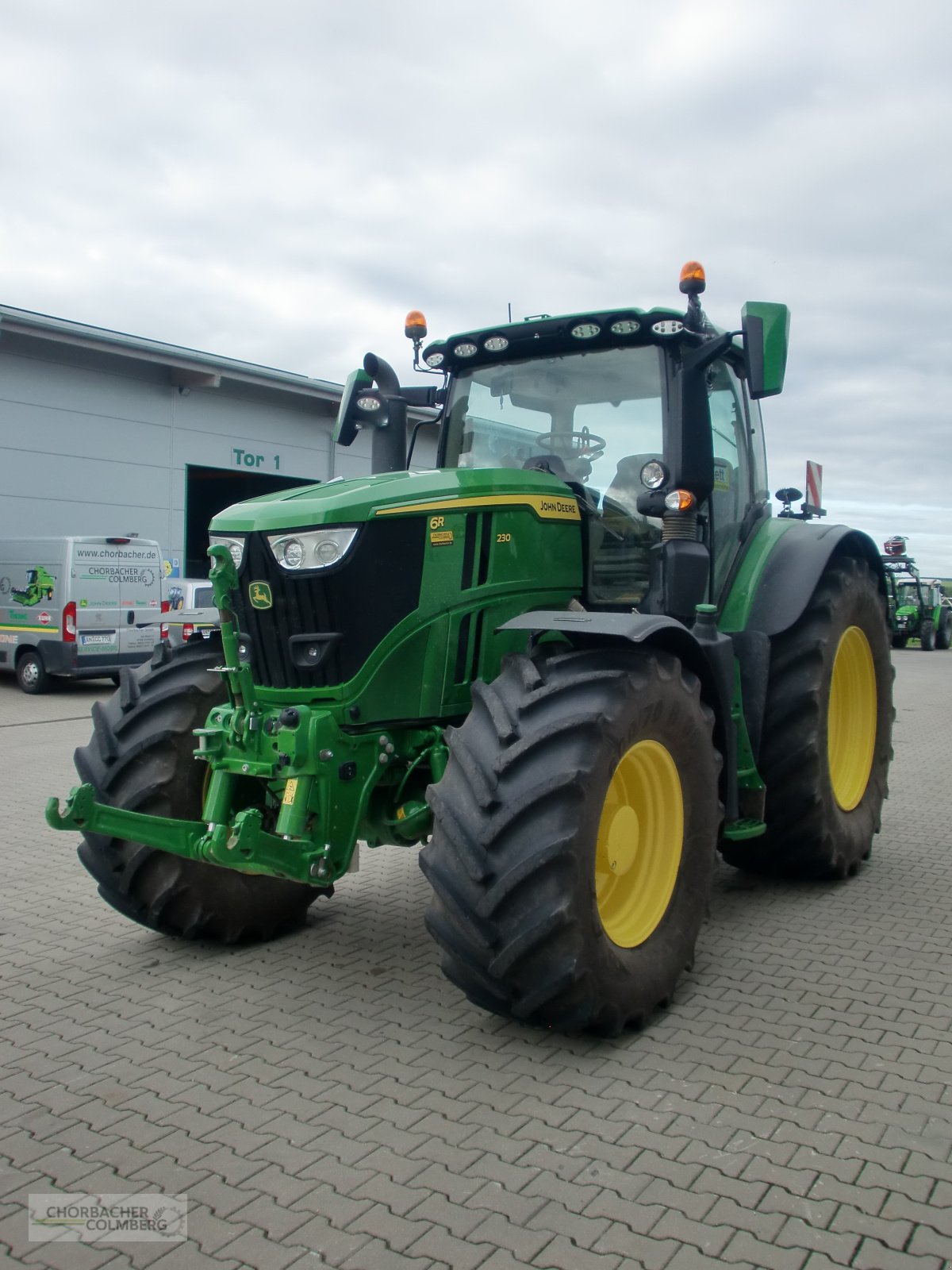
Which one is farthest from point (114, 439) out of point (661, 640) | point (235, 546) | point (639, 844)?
point (639, 844)

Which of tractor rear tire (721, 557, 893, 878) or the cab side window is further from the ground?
the cab side window

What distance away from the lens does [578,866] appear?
11.2ft

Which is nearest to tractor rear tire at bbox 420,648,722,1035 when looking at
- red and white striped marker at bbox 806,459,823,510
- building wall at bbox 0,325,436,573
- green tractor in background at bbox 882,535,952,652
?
red and white striped marker at bbox 806,459,823,510

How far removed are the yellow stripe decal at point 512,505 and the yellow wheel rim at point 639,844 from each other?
1.11m

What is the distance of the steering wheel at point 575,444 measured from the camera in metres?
5.02

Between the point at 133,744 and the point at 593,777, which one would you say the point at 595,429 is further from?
the point at 133,744

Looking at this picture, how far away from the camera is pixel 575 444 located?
199 inches

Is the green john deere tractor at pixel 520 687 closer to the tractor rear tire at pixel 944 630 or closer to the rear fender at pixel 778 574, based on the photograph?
the rear fender at pixel 778 574

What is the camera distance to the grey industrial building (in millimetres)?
17688

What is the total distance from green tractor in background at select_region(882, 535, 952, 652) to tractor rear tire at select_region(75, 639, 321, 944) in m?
24.2

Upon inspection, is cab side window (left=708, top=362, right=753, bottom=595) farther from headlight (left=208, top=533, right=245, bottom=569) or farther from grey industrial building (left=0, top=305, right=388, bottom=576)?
grey industrial building (left=0, top=305, right=388, bottom=576)

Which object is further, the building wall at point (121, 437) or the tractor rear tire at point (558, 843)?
the building wall at point (121, 437)

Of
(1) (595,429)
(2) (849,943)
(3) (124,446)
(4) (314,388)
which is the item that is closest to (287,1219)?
(2) (849,943)

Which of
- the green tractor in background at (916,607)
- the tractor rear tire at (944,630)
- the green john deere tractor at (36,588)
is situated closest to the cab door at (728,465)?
the green john deere tractor at (36,588)
